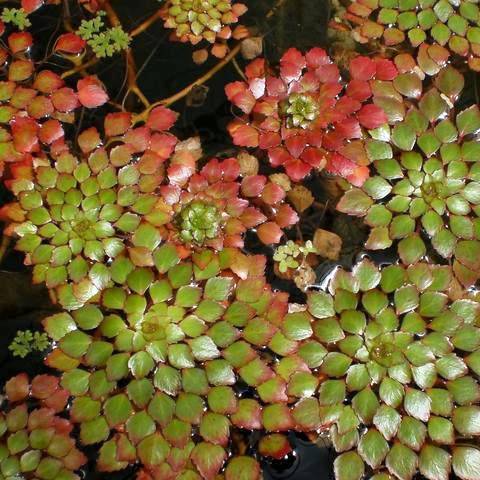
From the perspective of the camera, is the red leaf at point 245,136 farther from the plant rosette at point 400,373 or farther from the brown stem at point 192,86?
the plant rosette at point 400,373

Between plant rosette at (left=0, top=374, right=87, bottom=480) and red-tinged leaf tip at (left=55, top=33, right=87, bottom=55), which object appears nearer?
plant rosette at (left=0, top=374, right=87, bottom=480)

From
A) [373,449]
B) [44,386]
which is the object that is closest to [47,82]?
[44,386]

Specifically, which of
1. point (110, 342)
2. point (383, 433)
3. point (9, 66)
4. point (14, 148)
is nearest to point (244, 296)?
point (110, 342)

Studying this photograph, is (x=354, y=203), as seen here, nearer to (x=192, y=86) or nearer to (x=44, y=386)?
(x=192, y=86)

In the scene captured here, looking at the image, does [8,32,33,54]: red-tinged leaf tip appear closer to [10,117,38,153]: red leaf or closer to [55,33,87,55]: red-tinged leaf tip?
[55,33,87,55]: red-tinged leaf tip

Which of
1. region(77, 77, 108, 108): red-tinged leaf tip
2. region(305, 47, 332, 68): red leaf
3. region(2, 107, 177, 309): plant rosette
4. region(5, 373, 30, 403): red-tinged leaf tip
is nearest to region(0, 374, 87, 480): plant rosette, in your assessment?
region(5, 373, 30, 403): red-tinged leaf tip

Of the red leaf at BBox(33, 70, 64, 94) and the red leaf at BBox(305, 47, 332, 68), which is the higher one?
the red leaf at BBox(305, 47, 332, 68)

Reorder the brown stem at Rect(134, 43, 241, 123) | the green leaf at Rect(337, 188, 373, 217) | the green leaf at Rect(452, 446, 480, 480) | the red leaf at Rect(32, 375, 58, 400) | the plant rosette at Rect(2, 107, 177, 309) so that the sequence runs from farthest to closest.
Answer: the brown stem at Rect(134, 43, 241, 123)
the green leaf at Rect(337, 188, 373, 217)
the plant rosette at Rect(2, 107, 177, 309)
the red leaf at Rect(32, 375, 58, 400)
the green leaf at Rect(452, 446, 480, 480)
